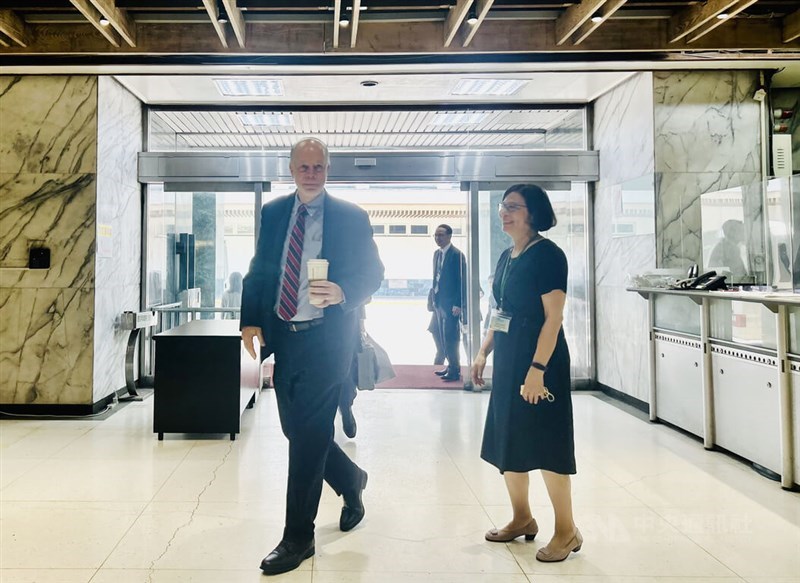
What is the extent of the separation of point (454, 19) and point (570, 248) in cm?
324

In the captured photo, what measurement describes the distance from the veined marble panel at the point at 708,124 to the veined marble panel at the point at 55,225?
17.4 ft

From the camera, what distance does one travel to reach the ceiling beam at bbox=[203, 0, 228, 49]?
10.5ft

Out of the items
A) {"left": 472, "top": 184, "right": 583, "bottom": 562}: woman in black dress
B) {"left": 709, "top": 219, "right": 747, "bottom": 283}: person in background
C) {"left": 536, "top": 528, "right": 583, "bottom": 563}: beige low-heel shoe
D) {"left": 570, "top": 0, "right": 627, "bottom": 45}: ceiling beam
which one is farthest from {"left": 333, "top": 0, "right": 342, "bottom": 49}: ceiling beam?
{"left": 709, "top": 219, "right": 747, "bottom": 283}: person in background

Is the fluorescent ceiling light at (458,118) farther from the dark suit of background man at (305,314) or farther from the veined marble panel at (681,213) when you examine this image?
the dark suit of background man at (305,314)

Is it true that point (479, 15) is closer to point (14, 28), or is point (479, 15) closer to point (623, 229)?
point (623, 229)

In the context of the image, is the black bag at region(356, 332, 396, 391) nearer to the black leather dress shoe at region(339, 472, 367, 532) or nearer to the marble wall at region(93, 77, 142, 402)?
the black leather dress shoe at region(339, 472, 367, 532)

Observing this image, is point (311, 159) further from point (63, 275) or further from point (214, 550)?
point (63, 275)

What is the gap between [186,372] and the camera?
3787 mm

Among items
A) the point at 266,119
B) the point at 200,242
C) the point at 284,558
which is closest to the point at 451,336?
the point at 200,242

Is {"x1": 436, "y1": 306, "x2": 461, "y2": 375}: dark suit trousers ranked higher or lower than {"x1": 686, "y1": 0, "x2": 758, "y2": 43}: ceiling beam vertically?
lower

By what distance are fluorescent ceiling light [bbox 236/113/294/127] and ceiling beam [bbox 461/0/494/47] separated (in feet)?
9.82

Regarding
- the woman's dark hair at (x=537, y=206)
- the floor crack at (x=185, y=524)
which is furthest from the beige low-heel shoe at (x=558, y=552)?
the floor crack at (x=185, y=524)

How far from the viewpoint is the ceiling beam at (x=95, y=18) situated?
314 cm

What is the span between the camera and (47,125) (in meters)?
4.63
